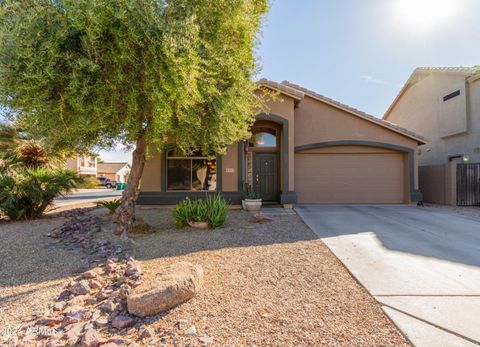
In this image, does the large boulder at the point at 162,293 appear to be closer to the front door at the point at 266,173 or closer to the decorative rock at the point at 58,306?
the decorative rock at the point at 58,306

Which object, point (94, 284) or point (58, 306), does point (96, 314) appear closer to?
point (58, 306)

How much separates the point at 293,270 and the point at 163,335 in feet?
7.29

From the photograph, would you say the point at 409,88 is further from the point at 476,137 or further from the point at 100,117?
the point at 100,117

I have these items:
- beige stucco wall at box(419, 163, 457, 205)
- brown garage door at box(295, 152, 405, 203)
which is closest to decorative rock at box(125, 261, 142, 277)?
brown garage door at box(295, 152, 405, 203)

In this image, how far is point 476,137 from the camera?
1323 centimetres

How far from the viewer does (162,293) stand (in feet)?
9.87

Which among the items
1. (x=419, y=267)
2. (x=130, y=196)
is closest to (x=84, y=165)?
(x=130, y=196)

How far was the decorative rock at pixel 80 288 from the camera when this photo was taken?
137 inches

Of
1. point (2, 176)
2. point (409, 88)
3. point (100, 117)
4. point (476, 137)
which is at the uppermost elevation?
point (409, 88)

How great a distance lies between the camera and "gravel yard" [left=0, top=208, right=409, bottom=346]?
2590 millimetres

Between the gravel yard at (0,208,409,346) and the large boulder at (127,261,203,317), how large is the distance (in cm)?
11

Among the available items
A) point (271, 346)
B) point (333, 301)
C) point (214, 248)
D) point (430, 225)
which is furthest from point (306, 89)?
point (271, 346)

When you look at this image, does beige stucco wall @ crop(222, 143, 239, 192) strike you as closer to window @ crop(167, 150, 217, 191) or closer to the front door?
window @ crop(167, 150, 217, 191)

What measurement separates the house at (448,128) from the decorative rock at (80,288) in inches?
559
